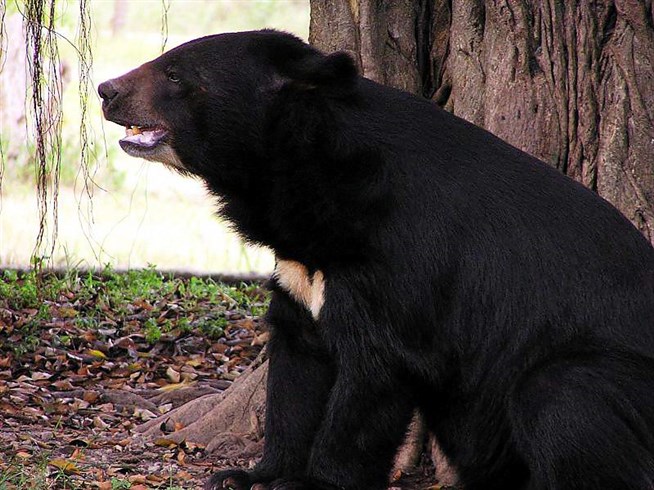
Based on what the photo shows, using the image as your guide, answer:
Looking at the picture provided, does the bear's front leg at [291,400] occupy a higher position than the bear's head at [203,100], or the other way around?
the bear's head at [203,100]

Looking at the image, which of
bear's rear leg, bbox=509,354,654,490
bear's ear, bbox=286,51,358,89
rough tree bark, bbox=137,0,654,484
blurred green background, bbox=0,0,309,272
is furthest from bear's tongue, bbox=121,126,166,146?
blurred green background, bbox=0,0,309,272

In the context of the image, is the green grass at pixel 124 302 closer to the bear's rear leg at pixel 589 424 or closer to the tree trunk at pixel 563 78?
the tree trunk at pixel 563 78

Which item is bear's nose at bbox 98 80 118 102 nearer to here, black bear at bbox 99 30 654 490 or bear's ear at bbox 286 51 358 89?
black bear at bbox 99 30 654 490

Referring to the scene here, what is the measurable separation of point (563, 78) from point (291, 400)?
6.13 ft

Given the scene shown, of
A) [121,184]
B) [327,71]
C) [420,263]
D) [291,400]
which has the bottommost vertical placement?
[121,184]

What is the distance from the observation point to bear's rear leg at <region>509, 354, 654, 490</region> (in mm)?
3836

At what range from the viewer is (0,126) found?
12609mm

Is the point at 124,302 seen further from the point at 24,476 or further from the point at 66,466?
the point at 24,476

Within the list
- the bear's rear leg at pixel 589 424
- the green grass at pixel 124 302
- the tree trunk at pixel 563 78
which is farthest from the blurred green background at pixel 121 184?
the bear's rear leg at pixel 589 424

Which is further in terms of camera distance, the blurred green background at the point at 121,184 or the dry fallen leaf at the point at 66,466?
the blurred green background at the point at 121,184

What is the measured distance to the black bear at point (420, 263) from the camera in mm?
3963

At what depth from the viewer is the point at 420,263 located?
4.08 meters

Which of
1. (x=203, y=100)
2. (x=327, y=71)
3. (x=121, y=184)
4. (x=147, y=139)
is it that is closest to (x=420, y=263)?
(x=327, y=71)

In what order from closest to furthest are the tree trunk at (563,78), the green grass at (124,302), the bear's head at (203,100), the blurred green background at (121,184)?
the bear's head at (203,100)
the tree trunk at (563,78)
the green grass at (124,302)
the blurred green background at (121,184)
